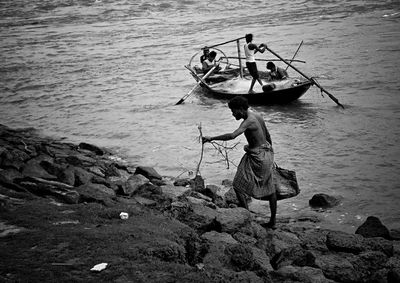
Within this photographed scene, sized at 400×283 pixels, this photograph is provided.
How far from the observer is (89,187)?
573cm

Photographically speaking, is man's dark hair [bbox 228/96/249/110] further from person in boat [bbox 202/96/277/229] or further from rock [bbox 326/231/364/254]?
rock [bbox 326/231/364/254]

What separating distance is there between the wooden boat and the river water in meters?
0.39

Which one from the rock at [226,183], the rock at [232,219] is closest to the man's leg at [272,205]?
the rock at [232,219]

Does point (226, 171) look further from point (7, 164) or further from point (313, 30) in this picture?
point (313, 30)

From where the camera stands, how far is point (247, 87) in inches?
528

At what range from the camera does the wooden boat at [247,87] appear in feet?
39.8

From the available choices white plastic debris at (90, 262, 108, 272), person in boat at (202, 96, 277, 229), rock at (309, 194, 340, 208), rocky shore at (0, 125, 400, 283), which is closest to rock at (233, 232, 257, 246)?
rocky shore at (0, 125, 400, 283)

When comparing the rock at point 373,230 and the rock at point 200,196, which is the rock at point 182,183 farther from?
the rock at point 373,230

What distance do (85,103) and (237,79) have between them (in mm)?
5276

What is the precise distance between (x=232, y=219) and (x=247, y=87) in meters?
8.87

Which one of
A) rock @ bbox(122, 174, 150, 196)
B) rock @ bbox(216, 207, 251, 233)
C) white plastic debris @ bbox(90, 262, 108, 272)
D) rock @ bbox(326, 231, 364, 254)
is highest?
white plastic debris @ bbox(90, 262, 108, 272)

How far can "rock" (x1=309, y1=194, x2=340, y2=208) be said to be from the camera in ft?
22.9

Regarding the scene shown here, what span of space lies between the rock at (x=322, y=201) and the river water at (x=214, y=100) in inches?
4.8

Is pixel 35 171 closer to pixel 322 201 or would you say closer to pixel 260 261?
pixel 260 261
